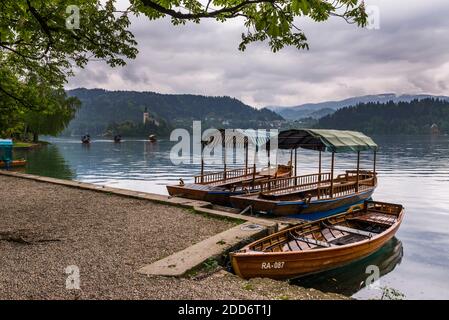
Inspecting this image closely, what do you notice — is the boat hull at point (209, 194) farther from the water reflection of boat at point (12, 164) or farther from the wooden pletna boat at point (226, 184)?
the water reflection of boat at point (12, 164)

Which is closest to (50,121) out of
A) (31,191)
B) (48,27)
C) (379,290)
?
(31,191)

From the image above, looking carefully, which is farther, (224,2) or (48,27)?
(48,27)

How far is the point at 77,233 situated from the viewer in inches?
402

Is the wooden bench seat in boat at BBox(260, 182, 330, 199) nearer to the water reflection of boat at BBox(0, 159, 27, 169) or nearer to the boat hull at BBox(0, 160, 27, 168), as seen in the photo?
the water reflection of boat at BBox(0, 159, 27, 169)

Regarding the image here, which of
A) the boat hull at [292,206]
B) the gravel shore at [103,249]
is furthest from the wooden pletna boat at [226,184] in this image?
the gravel shore at [103,249]

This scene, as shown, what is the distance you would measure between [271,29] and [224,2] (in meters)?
2.55

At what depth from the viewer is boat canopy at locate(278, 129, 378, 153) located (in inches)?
735

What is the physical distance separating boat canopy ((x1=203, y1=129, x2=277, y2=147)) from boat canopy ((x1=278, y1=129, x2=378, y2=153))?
1.07 m

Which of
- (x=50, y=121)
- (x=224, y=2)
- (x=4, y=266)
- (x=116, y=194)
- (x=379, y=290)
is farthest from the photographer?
(x=50, y=121)

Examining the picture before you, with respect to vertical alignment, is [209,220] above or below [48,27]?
below

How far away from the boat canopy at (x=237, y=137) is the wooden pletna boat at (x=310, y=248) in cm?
772

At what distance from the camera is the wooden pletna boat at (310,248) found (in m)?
9.15

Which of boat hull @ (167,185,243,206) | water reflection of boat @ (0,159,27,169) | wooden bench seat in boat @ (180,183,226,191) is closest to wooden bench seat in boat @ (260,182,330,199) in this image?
boat hull @ (167,185,243,206)
